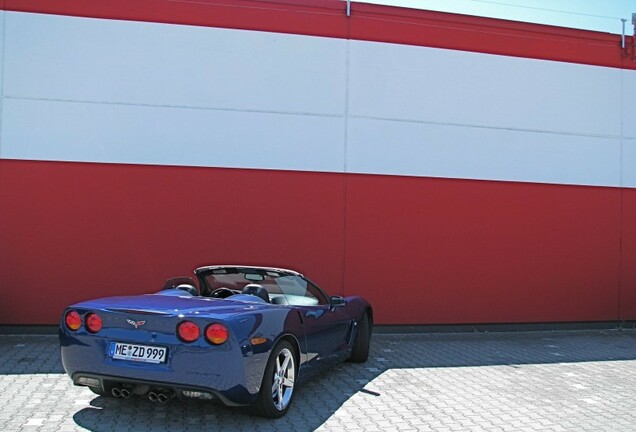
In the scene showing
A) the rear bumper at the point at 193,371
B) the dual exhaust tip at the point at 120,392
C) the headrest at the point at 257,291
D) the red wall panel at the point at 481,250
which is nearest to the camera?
the rear bumper at the point at 193,371

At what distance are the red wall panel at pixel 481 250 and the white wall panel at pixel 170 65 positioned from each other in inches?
66.5

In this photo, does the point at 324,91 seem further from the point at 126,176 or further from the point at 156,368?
the point at 156,368

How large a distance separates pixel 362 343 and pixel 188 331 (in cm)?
310

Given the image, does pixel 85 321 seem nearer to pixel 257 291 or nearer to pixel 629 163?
pixel 257 291

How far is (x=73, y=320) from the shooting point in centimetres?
482

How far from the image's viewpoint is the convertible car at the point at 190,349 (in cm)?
445

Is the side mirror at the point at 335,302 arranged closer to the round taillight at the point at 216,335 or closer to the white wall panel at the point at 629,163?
the round taillight at the point at 216,335

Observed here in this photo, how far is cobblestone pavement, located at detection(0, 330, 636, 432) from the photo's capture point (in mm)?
4902

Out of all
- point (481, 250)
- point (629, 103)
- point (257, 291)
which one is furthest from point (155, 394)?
point (629, 103)

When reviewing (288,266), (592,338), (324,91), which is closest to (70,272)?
(288,266)

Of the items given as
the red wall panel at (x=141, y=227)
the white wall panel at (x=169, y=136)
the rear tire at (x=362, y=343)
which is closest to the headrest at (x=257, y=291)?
the rear tire at (x=362, y=343)

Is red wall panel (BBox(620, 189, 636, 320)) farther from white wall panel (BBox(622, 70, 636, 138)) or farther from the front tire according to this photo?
the front tire

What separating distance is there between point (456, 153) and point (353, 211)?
195 cm

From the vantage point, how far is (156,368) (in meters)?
4.46
